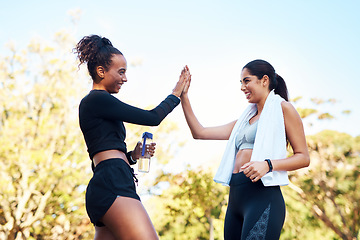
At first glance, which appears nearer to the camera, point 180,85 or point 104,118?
point 104,118

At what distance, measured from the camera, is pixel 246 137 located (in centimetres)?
283

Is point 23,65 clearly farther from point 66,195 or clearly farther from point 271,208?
point 271,208

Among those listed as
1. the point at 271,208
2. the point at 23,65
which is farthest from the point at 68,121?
the point at 271,208

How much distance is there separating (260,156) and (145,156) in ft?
2.40

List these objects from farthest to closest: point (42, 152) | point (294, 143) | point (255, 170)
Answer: point (42, 152) → point (294, 143) → point (255, 170)

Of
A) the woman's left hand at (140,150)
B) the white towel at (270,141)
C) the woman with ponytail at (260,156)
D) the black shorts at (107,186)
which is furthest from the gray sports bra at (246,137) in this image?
the black shorts at (107,186)

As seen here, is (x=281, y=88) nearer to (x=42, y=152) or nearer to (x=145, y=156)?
(x=145, y=156)

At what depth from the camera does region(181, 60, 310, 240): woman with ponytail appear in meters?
2.48

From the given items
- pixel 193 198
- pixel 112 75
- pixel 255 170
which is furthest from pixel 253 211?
pixel 193 198

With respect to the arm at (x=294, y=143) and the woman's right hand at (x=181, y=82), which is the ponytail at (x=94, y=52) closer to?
the woman's right hand at (x=181, y=82)

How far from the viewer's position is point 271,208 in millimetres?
2492

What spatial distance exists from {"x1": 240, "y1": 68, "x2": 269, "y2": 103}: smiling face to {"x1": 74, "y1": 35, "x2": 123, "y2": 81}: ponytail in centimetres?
94

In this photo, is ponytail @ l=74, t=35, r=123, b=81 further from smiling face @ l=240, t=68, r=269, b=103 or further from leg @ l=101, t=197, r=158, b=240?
smiling face @ l=240, t=68, r=269, b=103

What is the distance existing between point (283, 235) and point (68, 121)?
9.73 metres
